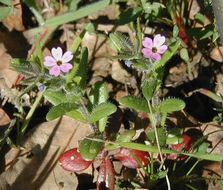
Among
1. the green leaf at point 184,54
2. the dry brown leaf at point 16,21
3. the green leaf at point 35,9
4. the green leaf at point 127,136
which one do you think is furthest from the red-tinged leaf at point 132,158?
the dry brown leaf at point 16,21

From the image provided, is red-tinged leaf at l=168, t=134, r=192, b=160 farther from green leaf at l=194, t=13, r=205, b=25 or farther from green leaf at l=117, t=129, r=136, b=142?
green leaf at l=194, t=13, r=205, b=25

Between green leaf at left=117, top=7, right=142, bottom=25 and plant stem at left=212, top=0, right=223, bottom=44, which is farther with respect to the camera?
green leaf at left=117, top=7, right=142, bottom=25

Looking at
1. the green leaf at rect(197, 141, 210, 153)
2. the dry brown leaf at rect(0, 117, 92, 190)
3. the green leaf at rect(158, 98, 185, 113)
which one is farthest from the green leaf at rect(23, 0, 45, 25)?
the green leaf at rect(197, 141, 210, 153)

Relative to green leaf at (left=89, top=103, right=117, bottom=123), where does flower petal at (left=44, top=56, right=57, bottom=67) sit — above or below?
above

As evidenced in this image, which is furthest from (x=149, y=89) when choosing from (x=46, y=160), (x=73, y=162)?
(x=46, y=160)

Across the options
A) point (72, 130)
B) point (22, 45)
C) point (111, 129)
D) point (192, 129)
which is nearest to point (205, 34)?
point (192, 129)

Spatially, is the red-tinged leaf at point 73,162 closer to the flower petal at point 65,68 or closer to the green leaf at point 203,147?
the flower petal at point 65,68

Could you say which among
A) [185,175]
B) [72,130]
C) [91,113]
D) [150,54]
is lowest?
[185,175]

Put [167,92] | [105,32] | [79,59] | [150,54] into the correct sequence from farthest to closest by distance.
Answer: [105,32] → [167,92] → [79,59] → [150,54]

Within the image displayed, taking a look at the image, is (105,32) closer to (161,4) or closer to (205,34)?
(161,4)
